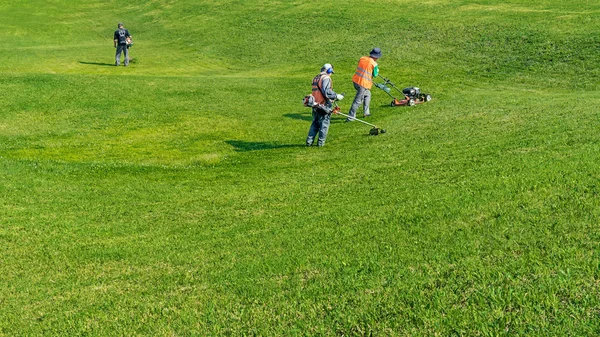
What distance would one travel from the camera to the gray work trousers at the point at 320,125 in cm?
1669

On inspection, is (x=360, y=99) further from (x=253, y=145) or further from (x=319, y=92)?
(x=253, y=145)

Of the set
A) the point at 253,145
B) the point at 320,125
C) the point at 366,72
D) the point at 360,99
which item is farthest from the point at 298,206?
the point at 366,72

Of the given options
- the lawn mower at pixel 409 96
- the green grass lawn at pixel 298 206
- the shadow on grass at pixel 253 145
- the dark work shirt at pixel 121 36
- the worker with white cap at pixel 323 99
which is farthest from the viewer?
the dark work shirt at pixel 121 36

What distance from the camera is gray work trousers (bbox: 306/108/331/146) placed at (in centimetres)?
1669

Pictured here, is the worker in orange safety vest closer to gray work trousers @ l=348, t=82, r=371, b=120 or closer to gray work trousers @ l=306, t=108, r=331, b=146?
gray work trousers @ l=348, t=82, r=371, b=120

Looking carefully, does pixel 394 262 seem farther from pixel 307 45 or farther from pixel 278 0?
pixel 278 0

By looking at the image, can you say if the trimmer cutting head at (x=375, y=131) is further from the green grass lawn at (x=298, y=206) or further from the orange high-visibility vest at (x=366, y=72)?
the orange high-visibility vest at (x=366, y=72)

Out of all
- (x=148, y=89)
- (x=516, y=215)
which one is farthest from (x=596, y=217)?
(x=148, y=89)

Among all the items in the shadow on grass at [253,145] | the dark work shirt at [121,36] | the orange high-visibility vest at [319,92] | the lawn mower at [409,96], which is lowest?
the shadow on grass at [253,145]

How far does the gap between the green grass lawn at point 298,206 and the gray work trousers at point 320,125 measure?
36 cm

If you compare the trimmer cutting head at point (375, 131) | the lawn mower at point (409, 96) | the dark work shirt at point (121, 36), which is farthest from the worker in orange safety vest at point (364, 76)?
the dark work shirt at point (121, 36)

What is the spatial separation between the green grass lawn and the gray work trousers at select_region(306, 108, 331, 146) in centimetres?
36

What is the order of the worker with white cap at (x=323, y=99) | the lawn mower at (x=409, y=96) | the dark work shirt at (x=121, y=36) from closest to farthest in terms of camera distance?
1. the worker with white cap at (x=323, y=99)
2. the lawn mower at (x=409, y=96)
3. the dark work shirt at (x=121, y=36)

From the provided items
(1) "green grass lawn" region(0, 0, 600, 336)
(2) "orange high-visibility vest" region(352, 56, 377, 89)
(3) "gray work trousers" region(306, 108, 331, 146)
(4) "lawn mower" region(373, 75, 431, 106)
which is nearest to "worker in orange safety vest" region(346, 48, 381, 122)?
(2) "orange high-visibility vest" region(352, 56, 377, 89)
